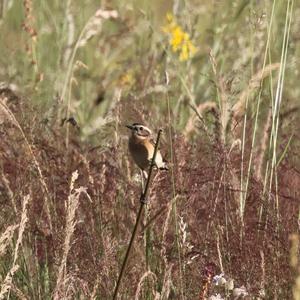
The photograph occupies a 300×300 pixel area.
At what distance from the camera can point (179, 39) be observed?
5.60 metres

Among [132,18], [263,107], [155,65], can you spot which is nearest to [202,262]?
[263,107]

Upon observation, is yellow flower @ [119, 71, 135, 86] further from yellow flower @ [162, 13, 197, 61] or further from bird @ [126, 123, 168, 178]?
bird @ [126, 123, 168, 178]

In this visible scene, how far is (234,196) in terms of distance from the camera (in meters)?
3.34

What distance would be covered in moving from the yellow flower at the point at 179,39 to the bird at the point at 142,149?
2.27 m

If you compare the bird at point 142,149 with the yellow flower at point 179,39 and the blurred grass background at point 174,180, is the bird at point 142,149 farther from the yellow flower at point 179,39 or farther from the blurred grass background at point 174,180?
the yellow flower at point 179,39

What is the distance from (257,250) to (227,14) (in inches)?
115

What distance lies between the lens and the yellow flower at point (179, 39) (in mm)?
5429

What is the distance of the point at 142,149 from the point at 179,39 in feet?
8.86

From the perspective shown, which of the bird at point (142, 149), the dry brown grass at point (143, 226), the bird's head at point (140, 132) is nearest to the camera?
the dry brown grass at point (143, 226)

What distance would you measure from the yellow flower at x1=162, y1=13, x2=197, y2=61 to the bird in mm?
2273

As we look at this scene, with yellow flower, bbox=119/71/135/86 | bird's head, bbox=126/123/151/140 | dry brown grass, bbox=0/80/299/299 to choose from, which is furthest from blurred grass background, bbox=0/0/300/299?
yellow flower, bbox=119/71/135/86

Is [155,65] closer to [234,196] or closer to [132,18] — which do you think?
[132,18]

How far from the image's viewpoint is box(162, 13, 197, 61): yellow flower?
214 inches

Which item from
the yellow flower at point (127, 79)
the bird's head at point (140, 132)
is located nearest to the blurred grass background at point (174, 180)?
the bird's head at point (140, 132)
